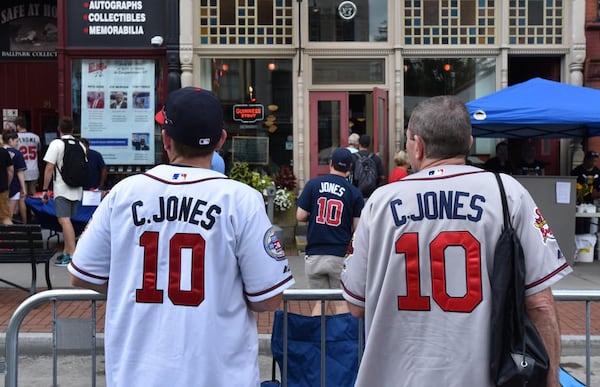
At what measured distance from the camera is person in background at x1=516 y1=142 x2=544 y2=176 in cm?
1268

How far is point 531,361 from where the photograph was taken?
231 cm

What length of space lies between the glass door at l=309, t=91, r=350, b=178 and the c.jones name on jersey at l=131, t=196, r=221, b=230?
1077cm

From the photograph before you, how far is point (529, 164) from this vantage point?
12898 mm

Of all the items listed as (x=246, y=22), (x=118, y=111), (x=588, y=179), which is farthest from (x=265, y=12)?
(x=588, y=179)

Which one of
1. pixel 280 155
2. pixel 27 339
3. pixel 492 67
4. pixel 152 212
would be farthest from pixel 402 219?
pixel 492 67

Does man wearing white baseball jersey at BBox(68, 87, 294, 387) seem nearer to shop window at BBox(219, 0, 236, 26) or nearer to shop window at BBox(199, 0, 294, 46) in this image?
shop window at BBox(199, 0, 294, 46)

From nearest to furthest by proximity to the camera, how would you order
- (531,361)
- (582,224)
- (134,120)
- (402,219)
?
(531,361)
(402,219)
(582,224)
(134,120)

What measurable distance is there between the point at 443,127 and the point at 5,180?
30.5 ft

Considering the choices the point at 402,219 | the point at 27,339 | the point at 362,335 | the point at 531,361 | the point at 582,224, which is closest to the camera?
the point at 531,361

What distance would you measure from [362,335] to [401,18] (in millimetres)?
10628

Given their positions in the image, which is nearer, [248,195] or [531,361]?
[531,361]

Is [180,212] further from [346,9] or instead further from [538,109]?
[346,9]

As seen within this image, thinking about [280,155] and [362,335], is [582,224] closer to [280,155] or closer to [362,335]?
[280,155]

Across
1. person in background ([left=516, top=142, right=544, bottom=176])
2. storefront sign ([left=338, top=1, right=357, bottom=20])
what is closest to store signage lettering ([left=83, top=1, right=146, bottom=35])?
storefront sign ([left=338, top=1, right=357, bottom=20])
